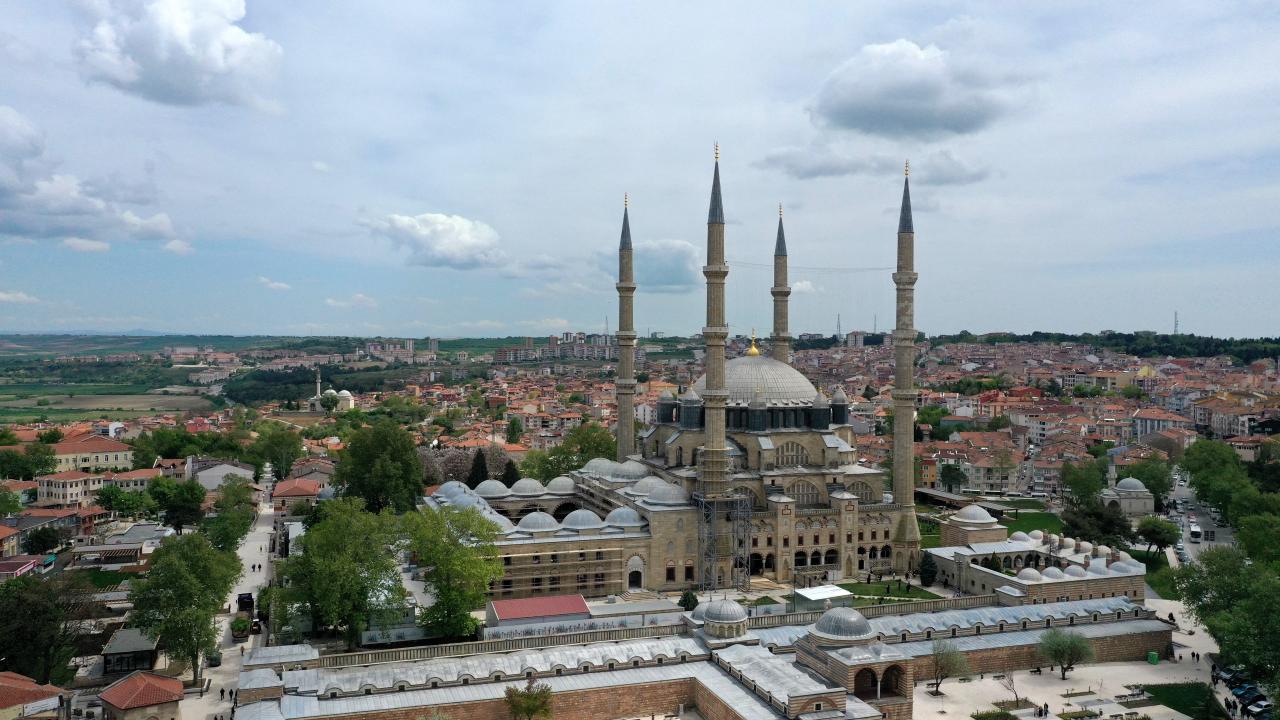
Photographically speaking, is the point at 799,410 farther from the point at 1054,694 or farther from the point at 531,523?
the point at 1054,694

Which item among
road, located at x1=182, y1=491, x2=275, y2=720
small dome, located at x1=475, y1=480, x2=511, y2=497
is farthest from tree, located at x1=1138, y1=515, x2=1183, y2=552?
road, located at x1=182, y1=491, x2=275, y2=720

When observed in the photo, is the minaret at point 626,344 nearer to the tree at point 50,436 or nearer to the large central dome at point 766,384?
the large central dome at point 766,384

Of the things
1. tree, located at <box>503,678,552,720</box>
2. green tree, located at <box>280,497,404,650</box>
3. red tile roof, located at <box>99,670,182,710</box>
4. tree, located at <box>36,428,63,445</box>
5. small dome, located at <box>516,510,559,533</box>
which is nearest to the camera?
tree, located at <box>503,678,552,720</box>

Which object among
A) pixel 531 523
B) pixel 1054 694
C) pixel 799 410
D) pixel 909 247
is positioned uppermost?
pixel 909 247

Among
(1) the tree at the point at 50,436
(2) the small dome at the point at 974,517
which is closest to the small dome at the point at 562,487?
(2) the small dome at the point at 974,517

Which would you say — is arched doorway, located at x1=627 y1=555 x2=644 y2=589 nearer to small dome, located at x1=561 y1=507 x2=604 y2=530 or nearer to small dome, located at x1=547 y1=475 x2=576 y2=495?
small dome, located at x1=561 y1=507 x2=604 y2=530

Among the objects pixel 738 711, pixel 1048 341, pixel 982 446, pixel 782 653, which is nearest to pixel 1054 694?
pixel 782 653

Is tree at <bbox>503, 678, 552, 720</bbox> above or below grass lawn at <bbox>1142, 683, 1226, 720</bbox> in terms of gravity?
above
